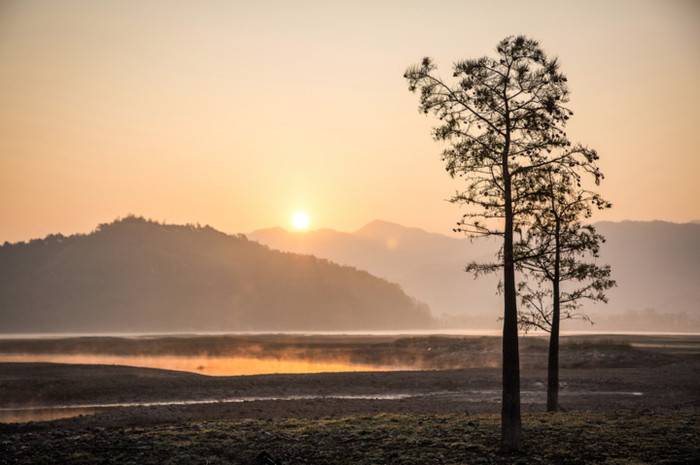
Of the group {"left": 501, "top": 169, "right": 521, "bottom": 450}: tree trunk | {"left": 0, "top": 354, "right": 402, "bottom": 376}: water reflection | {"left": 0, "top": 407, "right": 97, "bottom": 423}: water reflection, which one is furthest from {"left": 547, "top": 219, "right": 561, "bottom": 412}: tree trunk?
{"left": 0, "top": 354, "right": 402, "bottom": 376}: water reflection

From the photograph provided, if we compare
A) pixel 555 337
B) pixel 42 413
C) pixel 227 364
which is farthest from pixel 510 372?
pixel 227 364

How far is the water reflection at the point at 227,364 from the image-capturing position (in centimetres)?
6819

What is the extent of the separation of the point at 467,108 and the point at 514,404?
34.4 feet

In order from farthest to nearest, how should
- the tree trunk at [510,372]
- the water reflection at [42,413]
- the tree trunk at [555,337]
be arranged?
the water reflection at [42,413] → the tree trunk at [555,337] → the tree trunk at [510,372]

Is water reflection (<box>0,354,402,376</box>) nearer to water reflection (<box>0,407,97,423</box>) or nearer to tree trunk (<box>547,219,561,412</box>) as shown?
water reflection (<box>0,407,97,423</box>)

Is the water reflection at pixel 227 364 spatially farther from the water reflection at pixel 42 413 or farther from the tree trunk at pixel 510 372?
the tree trunk at pixel 510 372

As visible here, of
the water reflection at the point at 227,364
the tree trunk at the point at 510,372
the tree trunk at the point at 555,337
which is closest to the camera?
the tree trunk at the point at 510,372

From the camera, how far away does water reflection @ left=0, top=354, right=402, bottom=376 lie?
68.2 metres

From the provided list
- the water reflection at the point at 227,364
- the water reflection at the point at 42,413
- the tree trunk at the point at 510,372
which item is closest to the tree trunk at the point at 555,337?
the tree trunk at the point at 510,372

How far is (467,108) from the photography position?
931 inches

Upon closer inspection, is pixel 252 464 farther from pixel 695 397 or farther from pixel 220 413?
pixel 695 397

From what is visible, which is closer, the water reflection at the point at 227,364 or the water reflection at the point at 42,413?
the water reflection at the point at 42,413

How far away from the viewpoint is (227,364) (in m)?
77.1

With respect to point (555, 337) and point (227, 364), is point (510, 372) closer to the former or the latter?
point (555, 337)
